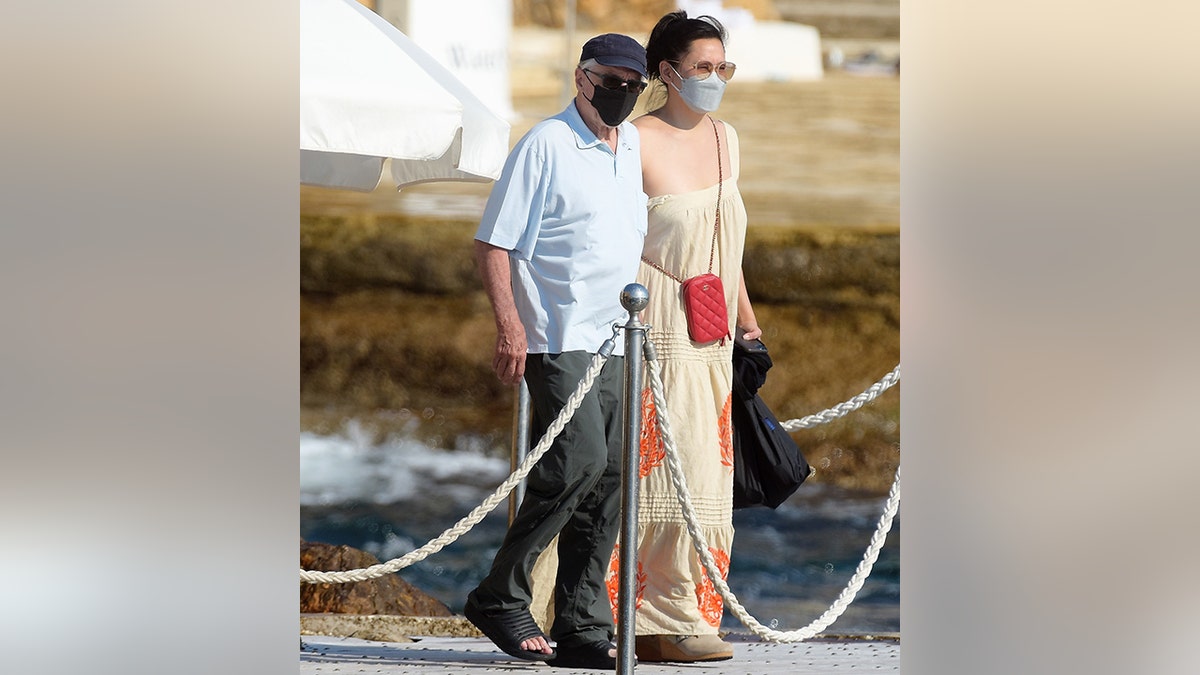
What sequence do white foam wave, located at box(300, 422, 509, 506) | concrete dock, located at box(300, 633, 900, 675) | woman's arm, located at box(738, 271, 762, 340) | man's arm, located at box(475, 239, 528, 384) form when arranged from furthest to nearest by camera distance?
1. white foam wave, located at box(300, 422, 509, 506)
2. woman's arm, located at box(738, 271, 762, 340)
3. concrete dock, located at box(300, 633, 900, 675)
4. man's arm, located at box(475, 239, 528, 384)

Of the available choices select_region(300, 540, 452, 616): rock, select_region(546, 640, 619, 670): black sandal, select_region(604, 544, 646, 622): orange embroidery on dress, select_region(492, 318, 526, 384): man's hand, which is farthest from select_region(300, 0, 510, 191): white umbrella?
select_region(300, 540, 452, 616): rock

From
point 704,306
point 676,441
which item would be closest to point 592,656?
point 676,441

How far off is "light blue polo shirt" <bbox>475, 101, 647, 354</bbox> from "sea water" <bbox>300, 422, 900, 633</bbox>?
7.45 meters

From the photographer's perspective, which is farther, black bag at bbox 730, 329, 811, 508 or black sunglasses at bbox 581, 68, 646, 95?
black bag at bbox 730, 329, 811, 508

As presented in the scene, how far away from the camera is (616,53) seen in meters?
4.25

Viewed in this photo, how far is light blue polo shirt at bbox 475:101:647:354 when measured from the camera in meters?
4.23

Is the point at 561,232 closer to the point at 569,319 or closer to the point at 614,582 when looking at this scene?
the point at 569,319

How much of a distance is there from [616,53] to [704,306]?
74 cm

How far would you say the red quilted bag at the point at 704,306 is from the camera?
4453 mm

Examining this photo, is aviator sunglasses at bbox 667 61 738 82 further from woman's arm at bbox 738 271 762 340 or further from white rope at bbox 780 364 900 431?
white rope at bbox 780 364 900 431
